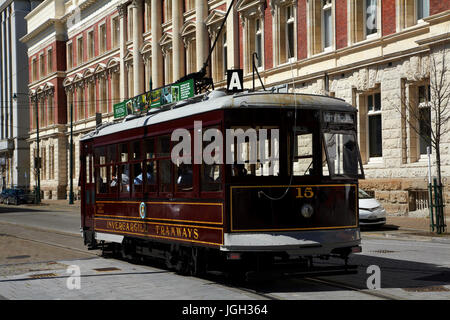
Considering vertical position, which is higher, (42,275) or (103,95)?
(103,95)

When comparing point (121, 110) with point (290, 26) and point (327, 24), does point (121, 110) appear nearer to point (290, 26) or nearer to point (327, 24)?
point (327, 24)

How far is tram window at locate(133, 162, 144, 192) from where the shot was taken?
13531 millimetres

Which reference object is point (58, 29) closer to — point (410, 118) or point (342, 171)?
point (410, 118)

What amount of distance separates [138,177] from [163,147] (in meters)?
Answer: 1.31

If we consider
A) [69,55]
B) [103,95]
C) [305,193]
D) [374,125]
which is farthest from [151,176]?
[69,55]

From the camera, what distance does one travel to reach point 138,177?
13.7m

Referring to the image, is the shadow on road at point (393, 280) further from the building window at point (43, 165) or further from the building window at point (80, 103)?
the building window at point (43, 165)

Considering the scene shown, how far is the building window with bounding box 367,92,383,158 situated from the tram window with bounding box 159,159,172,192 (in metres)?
17.6

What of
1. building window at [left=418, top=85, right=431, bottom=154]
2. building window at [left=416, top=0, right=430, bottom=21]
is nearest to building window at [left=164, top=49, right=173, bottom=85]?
building window at [left=416, top=0, right=430, bottom=21]

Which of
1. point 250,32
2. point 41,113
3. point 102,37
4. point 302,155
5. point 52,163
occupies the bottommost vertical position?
point 302,155

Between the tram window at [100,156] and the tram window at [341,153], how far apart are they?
6.05 m

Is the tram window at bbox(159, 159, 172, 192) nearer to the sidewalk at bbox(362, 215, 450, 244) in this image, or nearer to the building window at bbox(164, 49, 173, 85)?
the sidewalk at bbox(362, 215, 450, 244)

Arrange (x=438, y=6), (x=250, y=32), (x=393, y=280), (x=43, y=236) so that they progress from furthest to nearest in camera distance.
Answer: (x=250, y=32), (x=438, y=6), (x=43, y=236), (x=393, y=280)

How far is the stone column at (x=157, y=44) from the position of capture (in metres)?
47.4
